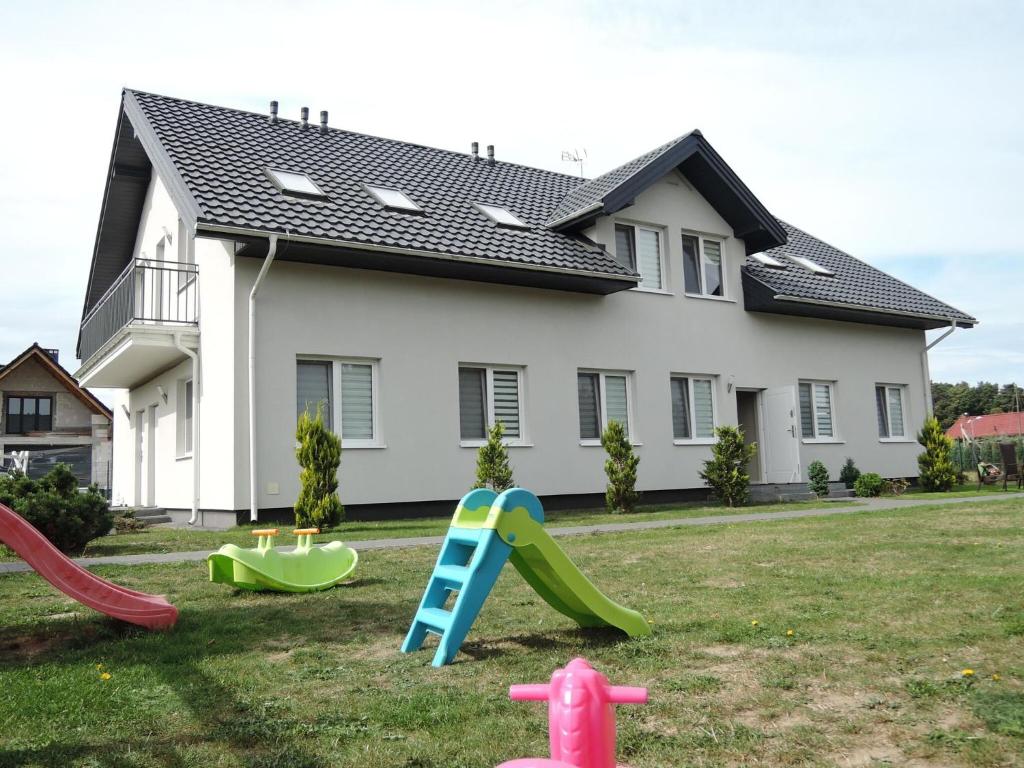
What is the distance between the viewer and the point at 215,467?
1405cm

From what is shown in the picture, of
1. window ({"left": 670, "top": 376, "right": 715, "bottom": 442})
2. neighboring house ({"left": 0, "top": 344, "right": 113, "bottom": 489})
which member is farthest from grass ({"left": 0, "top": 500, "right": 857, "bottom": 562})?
neighboring house ({"left": 0, "top": 344, "right": 113, "bottom": 489})

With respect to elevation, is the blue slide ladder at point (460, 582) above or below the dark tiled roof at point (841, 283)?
below

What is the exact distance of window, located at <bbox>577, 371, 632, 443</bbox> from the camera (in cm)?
1695

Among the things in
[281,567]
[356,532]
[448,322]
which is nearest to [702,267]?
[448,322]

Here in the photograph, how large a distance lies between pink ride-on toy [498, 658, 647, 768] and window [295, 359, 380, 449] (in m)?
12.2

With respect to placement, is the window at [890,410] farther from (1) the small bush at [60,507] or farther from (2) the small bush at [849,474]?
(1) the small bush at [60,507]

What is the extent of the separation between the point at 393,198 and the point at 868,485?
11.2m

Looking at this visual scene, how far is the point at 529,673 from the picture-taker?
4.26 metres

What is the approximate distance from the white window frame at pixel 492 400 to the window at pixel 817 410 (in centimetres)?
743

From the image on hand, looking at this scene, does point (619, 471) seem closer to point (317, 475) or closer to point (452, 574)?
point (317, 475)

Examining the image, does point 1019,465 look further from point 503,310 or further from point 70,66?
point 70,66

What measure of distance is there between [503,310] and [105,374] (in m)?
8.48

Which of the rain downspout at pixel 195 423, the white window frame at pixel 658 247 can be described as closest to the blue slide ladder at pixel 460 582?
the rain downspout at pixel 195 423

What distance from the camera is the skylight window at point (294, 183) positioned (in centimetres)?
1441
